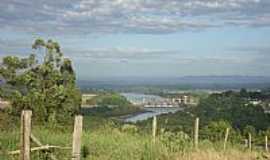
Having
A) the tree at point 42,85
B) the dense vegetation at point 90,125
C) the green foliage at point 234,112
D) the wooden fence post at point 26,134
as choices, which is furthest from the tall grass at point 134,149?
the green foliage at point 234,112

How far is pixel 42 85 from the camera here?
80.5 feet

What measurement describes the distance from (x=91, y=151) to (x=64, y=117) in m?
13.2

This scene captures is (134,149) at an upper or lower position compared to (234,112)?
upper

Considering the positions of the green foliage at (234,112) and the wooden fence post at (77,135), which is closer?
the wooden fence post at (77,135)

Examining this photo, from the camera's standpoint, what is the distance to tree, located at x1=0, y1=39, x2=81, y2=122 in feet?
78.9

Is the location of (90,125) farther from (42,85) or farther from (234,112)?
(234,112)

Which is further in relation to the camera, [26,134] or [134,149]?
[134,149]

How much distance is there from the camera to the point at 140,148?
11492mm

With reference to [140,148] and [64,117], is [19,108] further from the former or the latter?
[140,148]

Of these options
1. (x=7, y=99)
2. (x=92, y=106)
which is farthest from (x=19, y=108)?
(x=92, y=106)

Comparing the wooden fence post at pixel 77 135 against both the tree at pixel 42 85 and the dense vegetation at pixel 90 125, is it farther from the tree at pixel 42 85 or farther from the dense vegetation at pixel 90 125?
the tree at pixel 42 85

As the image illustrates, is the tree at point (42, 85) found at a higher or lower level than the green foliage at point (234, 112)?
higher

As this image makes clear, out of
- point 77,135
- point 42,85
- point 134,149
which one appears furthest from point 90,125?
point 77,135

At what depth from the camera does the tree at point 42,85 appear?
2405cm
